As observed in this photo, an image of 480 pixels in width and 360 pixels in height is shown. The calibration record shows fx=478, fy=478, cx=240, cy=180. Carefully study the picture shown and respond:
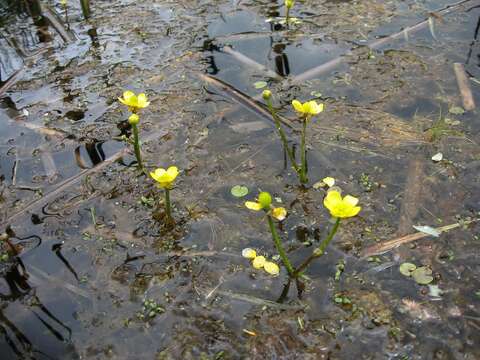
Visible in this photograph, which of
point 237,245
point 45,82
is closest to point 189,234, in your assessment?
point 237,245

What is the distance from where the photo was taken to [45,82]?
12.0 ft

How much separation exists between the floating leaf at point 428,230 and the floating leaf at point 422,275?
22 cm

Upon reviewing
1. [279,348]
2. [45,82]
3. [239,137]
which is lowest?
[279,348]

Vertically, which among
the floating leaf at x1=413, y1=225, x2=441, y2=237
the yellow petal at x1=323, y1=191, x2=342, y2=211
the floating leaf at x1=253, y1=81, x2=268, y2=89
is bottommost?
the floating leaf at x1=413, y1=225, x2=441, y2=237

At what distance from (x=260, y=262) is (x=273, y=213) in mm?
280

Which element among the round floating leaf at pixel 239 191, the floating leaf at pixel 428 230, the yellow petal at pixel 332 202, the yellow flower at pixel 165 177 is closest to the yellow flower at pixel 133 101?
the yellow flower at pixel 165 177

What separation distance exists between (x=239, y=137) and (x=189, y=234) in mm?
854

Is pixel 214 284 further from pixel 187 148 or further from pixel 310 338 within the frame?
pixel 187 148

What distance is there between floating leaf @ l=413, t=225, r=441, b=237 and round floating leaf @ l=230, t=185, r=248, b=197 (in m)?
0.92

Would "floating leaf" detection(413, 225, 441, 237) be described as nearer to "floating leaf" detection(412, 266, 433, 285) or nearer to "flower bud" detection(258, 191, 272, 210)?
"floating leaf" detection(412, 266, 433, 285)

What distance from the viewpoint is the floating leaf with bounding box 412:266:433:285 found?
2196mm

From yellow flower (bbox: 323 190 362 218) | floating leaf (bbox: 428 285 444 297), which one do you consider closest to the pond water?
floating leaf (bbox: 428 285 444 297)

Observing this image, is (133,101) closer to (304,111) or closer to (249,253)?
(304,111)

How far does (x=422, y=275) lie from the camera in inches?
87.7
